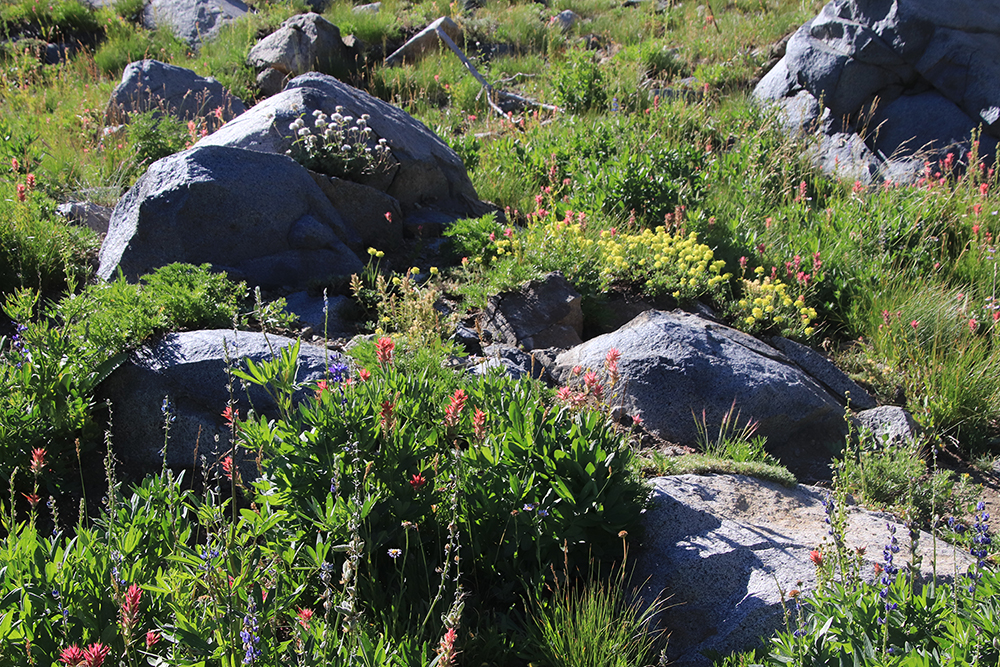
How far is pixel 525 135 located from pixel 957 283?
5.11 metres

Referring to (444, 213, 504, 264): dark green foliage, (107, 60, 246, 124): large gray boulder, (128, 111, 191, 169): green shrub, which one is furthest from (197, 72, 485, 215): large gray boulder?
(107, 60, 246, 124): large gray boulder

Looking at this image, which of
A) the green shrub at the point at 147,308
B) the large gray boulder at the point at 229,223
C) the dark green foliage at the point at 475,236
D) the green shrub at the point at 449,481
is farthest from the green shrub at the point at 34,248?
the green shrub at the point at 449,481

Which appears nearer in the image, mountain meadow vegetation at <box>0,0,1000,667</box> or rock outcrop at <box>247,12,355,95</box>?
mountain meadow vegetation at <box>0,0,1000,667</box>

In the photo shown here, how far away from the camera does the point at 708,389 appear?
4.70 metres

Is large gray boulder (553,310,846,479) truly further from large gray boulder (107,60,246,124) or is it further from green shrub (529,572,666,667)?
large gray boulder (107,60,246,124)

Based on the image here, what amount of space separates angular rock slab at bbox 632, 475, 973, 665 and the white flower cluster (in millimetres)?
4471

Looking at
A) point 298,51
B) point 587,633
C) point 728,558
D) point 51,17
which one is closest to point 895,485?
point 728,558

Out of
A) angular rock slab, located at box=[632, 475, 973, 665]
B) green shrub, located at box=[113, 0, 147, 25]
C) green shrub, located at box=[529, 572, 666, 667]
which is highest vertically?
green shrub, located at box=[113, 0, 147, 25]

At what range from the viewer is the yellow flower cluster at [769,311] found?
560cm

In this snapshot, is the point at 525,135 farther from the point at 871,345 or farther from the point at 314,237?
the point at 871,345

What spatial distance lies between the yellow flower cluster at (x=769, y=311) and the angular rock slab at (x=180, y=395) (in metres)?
3.45

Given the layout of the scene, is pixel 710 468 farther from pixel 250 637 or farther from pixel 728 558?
pixel 250 637

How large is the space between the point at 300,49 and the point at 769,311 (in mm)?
8859

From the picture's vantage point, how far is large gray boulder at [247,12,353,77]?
11.1 m
